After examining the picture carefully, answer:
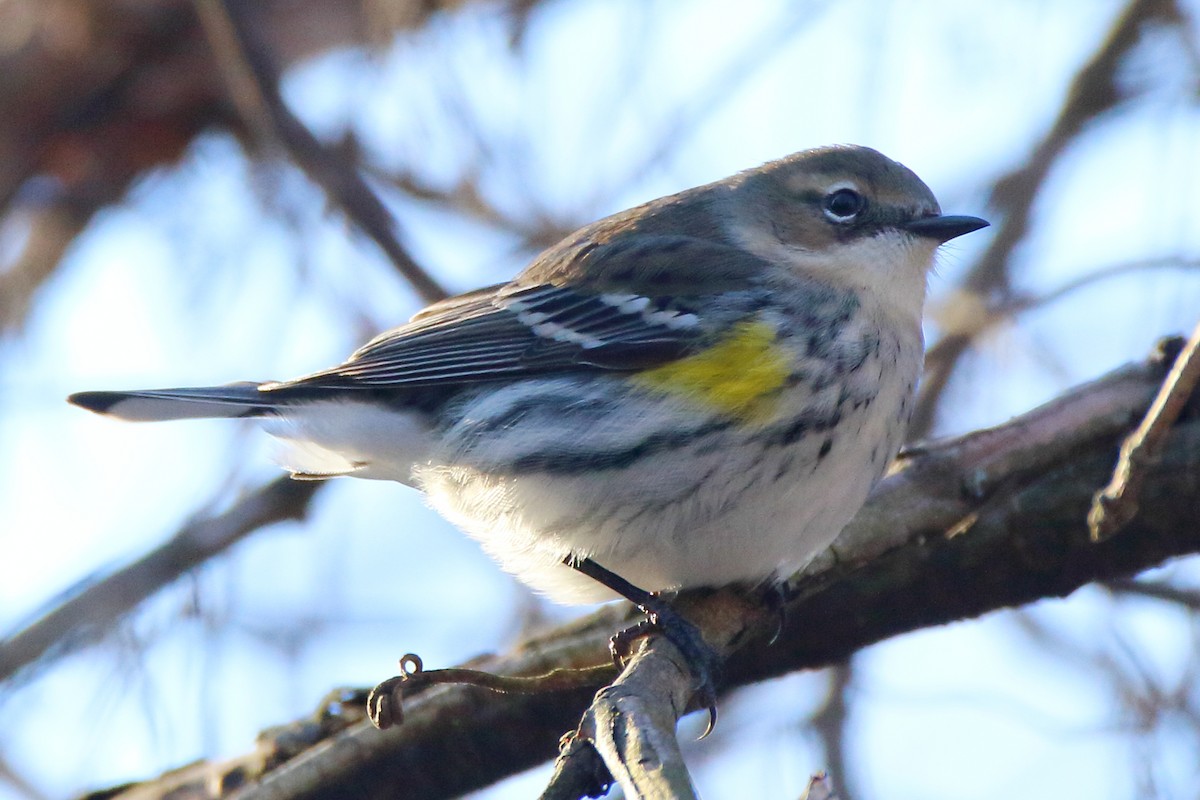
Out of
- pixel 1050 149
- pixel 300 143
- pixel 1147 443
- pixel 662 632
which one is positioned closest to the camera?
pixel 1147 443

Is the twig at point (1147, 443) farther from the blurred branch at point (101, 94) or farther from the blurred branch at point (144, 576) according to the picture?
the blurred branch at point (101, 94)

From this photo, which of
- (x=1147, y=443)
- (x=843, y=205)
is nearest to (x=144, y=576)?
(x=843, y=205)

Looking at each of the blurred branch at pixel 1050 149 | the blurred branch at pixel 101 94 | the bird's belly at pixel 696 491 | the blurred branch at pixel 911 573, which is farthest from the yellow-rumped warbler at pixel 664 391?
the blurred branch at pixel 101 94

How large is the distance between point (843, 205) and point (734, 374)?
3.35 feet

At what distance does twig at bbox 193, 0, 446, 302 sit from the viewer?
5.13 metres

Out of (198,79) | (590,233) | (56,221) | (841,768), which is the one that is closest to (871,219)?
(590,233)

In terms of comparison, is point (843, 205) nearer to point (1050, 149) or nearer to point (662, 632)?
point (1050, 149)

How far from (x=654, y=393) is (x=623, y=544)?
0.48m

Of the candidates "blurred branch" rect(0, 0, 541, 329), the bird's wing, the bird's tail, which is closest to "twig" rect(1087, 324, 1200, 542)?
the bird's wing

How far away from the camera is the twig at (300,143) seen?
5.13m

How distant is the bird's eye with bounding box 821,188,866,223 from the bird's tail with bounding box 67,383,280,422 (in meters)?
2.01

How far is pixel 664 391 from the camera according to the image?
4262 millimetres

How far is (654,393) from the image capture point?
4.29 meters

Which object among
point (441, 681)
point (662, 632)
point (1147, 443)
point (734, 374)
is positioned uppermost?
point (734, 374)
